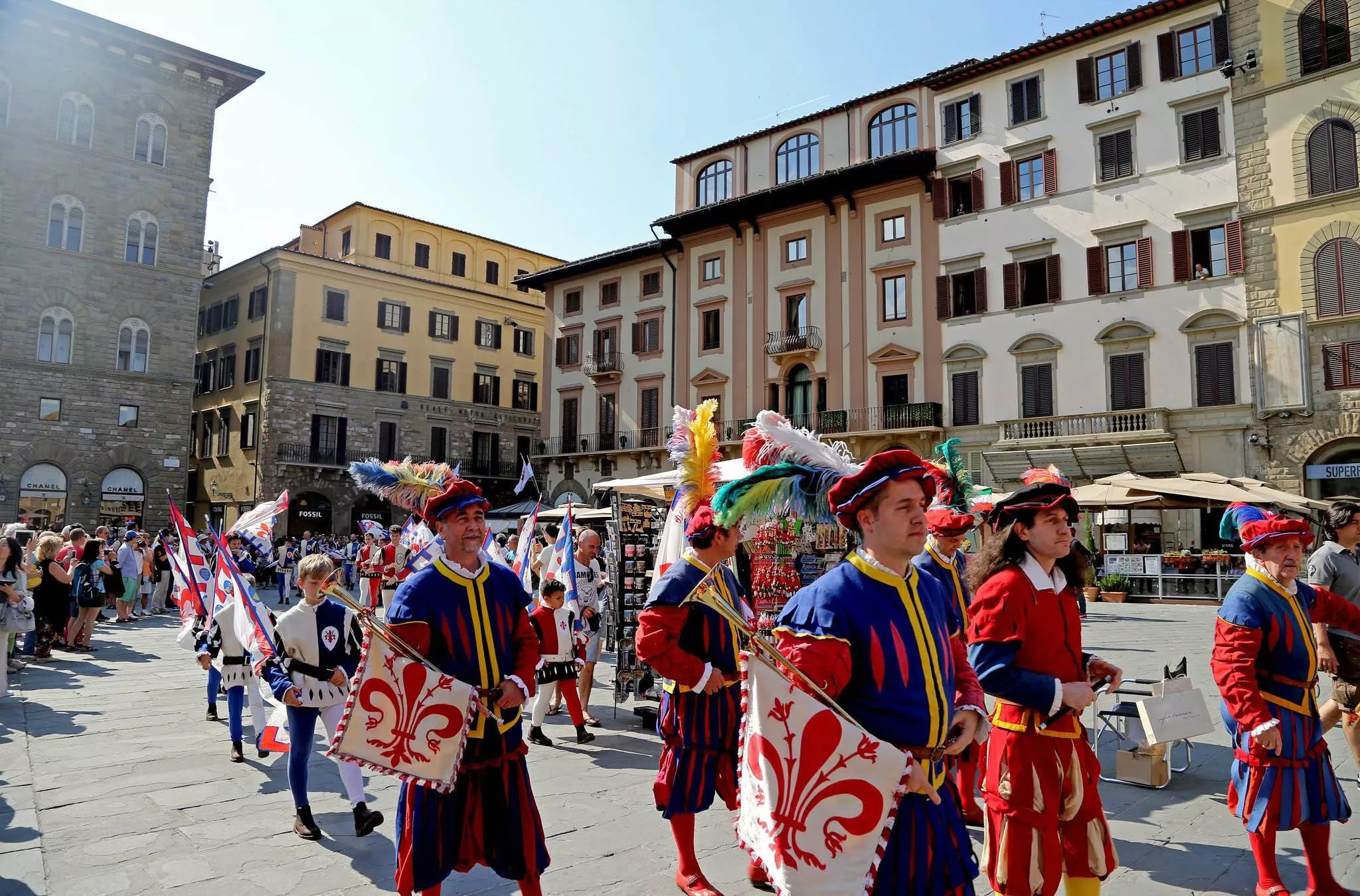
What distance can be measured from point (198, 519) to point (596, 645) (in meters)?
37.4

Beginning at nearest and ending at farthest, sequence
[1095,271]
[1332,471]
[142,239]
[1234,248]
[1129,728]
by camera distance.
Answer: [1129,728]
[1332,471]
[1234,248]
[1095,271]
[142,239]

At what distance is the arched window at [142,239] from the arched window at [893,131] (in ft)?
85.5

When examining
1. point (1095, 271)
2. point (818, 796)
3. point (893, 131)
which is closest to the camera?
point (818, 796)

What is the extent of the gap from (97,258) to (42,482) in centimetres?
803

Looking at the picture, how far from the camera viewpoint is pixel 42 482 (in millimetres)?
30203

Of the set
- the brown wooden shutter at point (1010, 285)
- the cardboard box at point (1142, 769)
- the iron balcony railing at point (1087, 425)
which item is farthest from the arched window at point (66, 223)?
the cardboard box at point (1142, 769)

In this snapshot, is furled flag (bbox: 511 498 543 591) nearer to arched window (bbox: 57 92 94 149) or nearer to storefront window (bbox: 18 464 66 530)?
storefront window (bbox: 18 464 66 530)

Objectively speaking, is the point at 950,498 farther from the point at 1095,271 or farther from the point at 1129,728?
the point at 1095,271

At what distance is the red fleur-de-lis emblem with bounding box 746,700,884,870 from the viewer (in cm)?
249

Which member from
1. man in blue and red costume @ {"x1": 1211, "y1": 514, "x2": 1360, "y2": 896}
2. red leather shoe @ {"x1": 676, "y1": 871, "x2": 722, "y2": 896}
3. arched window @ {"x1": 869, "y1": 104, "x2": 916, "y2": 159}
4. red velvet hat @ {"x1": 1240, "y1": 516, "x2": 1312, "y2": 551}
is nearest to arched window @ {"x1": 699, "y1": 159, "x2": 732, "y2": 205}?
arched window @ {"x1": 869, "y1": 104, "x2": 916, "y2": 159}

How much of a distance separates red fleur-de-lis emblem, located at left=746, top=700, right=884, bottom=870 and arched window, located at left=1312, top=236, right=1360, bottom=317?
25060mm

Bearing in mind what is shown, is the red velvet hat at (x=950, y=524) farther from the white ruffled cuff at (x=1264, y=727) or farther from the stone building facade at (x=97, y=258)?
the stone building facade at (x=97, y=258)

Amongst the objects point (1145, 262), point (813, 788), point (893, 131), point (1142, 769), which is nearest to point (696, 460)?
point (813, 788)

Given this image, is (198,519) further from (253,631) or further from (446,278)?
(253,631)
